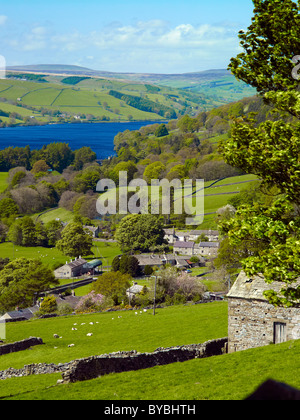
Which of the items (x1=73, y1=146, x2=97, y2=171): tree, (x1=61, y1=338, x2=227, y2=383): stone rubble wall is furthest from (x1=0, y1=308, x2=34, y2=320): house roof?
(x1=73, y1=146, x2=97, y2=171): tree

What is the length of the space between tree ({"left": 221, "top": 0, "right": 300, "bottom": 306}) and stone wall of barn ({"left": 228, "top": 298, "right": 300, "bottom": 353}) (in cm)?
787

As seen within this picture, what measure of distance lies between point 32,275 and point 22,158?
134 m

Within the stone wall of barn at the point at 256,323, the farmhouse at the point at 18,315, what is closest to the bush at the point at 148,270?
the farmhouse at the point at 18,315

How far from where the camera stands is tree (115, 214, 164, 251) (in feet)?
306

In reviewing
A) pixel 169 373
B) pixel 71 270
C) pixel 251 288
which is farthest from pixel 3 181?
pixel 169 373

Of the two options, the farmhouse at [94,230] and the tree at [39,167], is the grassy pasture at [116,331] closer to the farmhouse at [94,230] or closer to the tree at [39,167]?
the farmhouse at [94,230]

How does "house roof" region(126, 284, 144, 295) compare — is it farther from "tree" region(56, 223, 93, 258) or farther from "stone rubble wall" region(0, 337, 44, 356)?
"tree" region(56, 223, 93, 258)

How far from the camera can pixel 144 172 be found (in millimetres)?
151875

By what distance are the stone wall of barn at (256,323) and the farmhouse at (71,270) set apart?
58.6 m

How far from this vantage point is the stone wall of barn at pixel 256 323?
2077 cm

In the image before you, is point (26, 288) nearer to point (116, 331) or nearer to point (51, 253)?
point (116, 331)

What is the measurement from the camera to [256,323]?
71.2 ft
